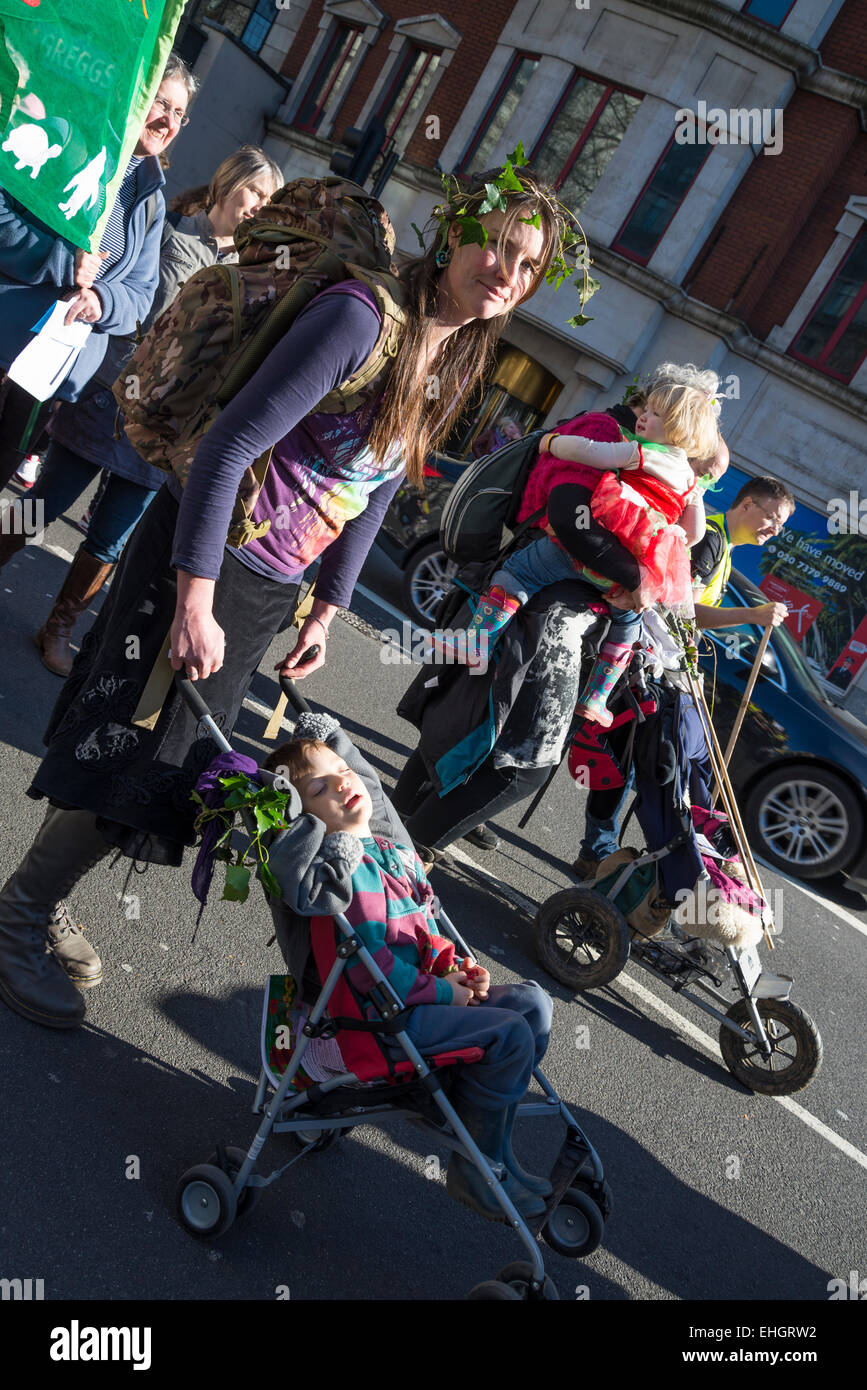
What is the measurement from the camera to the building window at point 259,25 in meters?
→ 22.3

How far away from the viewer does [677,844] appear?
413 cm

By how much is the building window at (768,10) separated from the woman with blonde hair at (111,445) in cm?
1459

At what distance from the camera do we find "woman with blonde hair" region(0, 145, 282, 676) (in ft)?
14.2

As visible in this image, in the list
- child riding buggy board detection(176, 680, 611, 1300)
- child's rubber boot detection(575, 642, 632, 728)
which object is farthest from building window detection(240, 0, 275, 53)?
child riding buggy board detection(176, 680, 611, 1300)

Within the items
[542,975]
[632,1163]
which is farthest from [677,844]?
[632,1163]

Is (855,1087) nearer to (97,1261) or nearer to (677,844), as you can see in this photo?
(677,844)

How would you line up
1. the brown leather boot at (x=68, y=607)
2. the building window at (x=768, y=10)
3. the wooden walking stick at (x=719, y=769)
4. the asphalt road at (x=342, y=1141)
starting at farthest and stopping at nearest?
the building window at (x=768, y=10)
the brown leather boot at (x=68, y=607)
the wooden walking stick at (x=719, y=769)
the asphalt road at (x=342, y=1141)

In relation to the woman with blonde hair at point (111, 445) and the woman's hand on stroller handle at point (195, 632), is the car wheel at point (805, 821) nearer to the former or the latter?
the woman with blonde hair at point (111, 445)

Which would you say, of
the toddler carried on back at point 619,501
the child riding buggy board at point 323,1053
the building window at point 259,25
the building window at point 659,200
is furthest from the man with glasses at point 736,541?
the building window at point 259,25

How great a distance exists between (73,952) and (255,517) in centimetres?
142

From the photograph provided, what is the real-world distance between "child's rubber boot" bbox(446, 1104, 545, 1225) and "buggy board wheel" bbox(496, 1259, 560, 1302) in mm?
107

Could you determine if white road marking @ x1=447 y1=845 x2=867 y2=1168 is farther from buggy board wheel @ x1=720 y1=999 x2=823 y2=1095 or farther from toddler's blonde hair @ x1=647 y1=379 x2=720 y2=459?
toddler's blonde hair @ x1=647 y1=379 x2=720 y2=459

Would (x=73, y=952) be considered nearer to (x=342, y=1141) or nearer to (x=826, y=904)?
(x=342, y=1141)

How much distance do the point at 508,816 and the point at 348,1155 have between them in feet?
10.3
